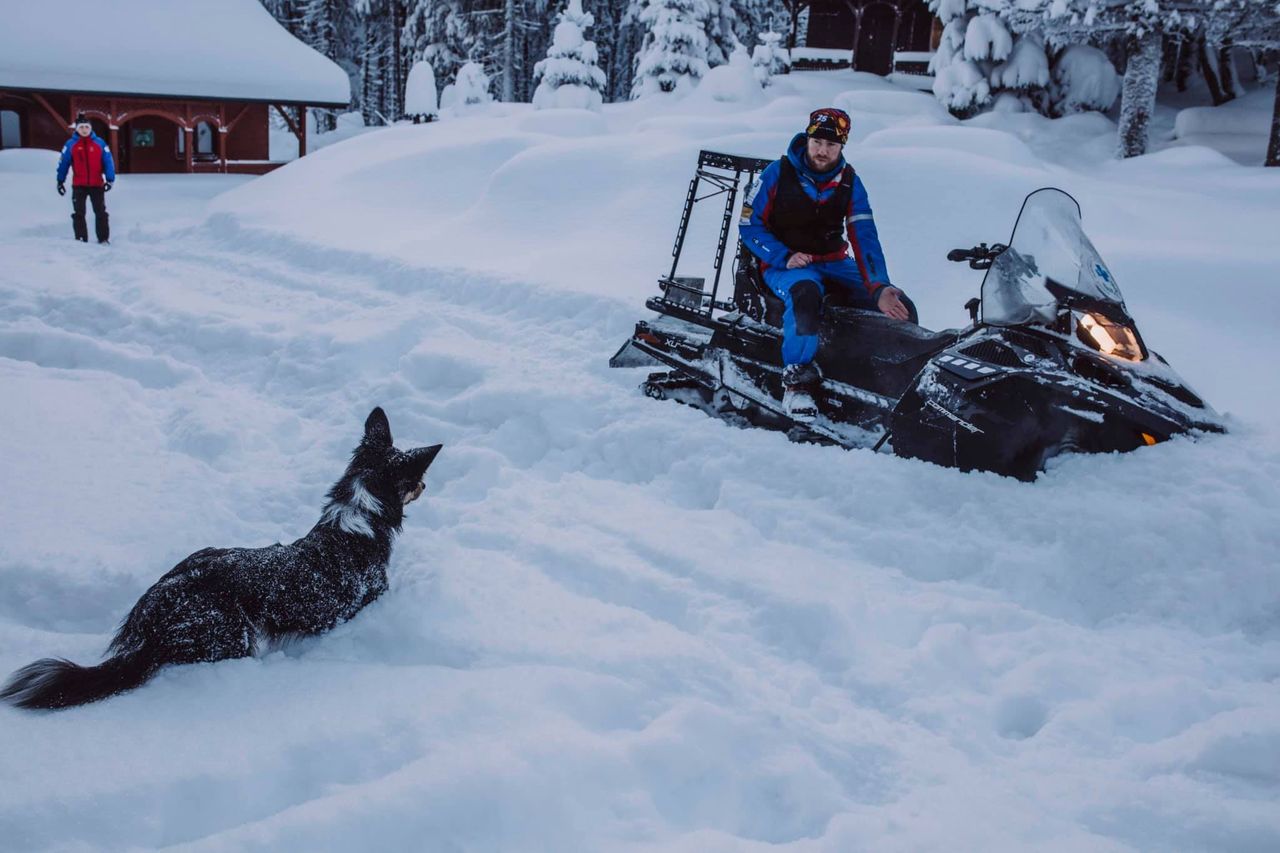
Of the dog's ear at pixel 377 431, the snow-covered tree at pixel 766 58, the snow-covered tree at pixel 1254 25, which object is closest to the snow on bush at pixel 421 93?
the snow-covered tree at pixel 766 58

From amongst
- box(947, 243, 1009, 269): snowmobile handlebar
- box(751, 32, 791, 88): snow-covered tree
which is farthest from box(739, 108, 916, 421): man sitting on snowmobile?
box(751, 32, 791, 88): snow-covered tree

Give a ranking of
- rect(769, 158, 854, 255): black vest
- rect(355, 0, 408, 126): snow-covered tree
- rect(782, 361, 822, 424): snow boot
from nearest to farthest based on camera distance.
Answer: rect(782, 361, 822, 424): snow boot, rect(769, 158, 854, 255): black vest, rect(355, 0, 408, 126): snow-covered tree

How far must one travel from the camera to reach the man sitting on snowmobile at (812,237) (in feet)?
17.7

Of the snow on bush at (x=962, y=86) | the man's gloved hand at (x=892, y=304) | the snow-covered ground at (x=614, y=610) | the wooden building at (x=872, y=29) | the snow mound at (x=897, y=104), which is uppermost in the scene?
the wooden building at (x=872, y=29)

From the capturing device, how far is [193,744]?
2789mm

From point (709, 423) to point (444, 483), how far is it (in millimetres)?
1652

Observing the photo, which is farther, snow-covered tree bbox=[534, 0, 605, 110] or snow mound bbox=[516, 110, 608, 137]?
snow-covered tree bbox=[534, 0, 605, 110]

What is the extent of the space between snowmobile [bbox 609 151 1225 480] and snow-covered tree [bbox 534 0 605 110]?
2657 centimetres

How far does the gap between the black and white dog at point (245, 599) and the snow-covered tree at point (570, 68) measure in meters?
28.7

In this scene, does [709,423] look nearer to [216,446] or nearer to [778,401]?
[778,401]

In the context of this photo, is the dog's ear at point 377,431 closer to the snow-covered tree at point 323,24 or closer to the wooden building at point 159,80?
the wooden building at point 159,80

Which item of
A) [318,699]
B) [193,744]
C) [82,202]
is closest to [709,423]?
[318,699]

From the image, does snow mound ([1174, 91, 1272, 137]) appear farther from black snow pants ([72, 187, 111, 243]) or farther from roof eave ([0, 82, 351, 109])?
roof eave ([0, 82, 351, 109])

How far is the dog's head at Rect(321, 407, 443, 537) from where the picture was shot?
3.66m
